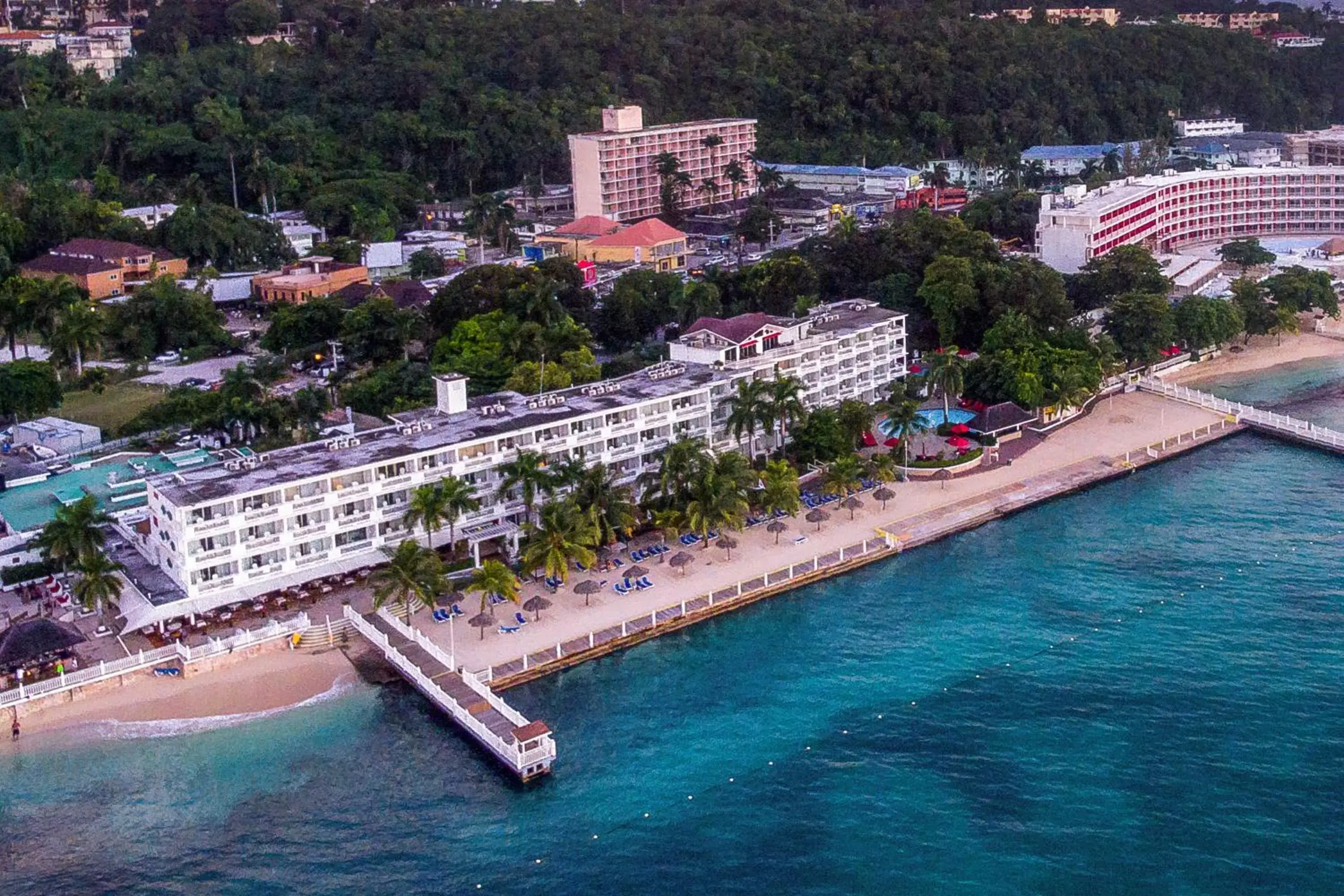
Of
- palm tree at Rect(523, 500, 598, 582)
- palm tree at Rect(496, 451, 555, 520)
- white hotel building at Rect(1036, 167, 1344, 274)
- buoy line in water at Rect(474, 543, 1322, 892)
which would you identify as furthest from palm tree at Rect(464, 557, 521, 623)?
white hotel building at Rect(1036, 167, 1344, 274)

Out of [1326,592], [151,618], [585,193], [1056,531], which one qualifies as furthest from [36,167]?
[1326,592]

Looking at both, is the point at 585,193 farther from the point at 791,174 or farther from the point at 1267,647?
the point at 1267,647

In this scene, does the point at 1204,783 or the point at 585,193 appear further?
the point at 585,193

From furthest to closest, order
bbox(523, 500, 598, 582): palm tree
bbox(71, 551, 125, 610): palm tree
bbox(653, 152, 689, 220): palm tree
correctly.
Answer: bbox(653, 152, 689, 220): palm tree, bbox(523, 500, 598, 582): palm tree, bbox(71, 551, 125, 610): palm tree

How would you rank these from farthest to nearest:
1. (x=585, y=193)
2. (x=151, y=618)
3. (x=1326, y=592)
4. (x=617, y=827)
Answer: (x=585, y=193), (x=1326, y=592), (x=151, y=618), (x=617, y=827)

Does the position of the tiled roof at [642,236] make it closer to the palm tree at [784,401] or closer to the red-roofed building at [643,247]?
the red-roofed building at [643,247]

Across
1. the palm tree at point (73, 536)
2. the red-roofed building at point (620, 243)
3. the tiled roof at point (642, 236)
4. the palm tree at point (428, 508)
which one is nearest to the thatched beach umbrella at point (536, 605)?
the palm tree at point (428, 508)

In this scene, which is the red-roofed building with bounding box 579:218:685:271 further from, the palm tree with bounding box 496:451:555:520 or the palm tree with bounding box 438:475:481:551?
the palm tree with bounding box 438:475:481:551
